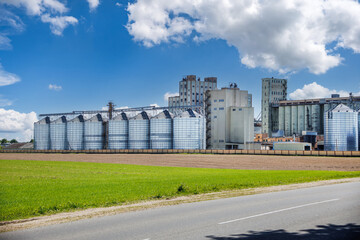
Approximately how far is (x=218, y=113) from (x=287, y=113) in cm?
4937

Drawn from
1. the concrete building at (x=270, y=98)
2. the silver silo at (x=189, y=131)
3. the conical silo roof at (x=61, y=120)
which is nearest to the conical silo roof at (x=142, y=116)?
the silver silo at (x=189, y=131)

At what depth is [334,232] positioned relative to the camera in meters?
11.2

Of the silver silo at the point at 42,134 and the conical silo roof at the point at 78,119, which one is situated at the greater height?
the conical silo roof at the point at 78,119

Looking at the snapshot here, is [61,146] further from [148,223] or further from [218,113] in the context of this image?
[148,223]

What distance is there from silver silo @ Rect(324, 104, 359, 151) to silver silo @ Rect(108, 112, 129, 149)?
5811 cm

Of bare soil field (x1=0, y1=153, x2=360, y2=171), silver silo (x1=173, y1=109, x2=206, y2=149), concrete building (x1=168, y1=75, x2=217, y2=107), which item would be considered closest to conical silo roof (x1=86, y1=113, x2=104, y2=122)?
silver silo (x1=173, y1=109, x2=206, y2=149)

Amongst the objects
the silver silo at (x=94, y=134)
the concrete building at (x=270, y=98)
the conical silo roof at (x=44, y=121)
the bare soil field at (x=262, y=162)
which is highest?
the concrete building at (x=270, y=98)

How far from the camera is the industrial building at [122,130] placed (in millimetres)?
99375

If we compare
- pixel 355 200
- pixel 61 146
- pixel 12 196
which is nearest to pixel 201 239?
pixel 355 200

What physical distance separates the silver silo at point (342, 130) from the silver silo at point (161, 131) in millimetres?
42477

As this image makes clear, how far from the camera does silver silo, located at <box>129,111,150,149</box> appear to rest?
107 m

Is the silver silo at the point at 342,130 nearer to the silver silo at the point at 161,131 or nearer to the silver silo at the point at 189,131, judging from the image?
the silver silo at the point at 189,131

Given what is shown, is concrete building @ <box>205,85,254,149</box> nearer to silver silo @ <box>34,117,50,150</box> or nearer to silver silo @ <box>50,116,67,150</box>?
silver silo @ <box>50,116,67,150</box>

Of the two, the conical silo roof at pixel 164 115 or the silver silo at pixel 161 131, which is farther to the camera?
the conical silo roof at pixel 164 115
